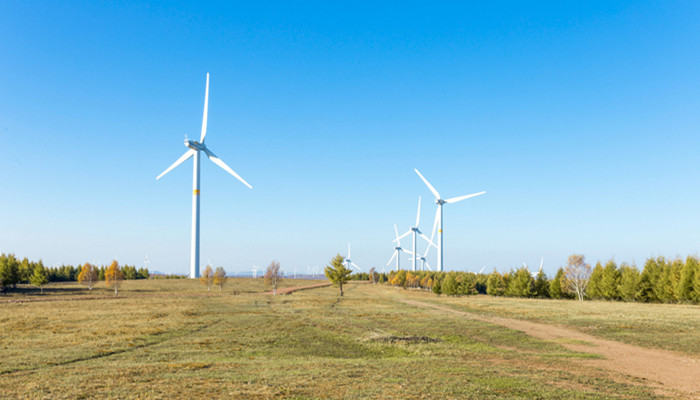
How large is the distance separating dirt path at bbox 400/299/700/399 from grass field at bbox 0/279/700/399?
48.7 inches

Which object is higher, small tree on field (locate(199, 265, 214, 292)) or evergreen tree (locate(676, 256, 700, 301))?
evergreen tree (locate(676, 256, 700, 301))

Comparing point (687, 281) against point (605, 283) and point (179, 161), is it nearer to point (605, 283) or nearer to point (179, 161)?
point (605, 283)

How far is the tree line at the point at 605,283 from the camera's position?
82438 mm

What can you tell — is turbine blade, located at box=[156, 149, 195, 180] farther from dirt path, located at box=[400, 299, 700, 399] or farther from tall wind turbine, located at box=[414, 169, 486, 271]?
dirt path, located at box=[400, 299, 700, 399]

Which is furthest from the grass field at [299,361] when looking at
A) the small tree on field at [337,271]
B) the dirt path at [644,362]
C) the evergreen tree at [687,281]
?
the small tree on field at [337,271]

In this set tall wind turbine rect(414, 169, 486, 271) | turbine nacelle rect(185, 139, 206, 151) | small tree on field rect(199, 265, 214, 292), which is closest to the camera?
small tree on field rect(199, 265, 214, 292)

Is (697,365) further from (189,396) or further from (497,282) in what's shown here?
(497,282)

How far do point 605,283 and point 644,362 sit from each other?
82.7 m

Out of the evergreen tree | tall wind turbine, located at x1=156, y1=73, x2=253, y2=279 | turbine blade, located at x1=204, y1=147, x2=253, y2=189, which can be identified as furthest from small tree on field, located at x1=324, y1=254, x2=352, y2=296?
the evergreen tree

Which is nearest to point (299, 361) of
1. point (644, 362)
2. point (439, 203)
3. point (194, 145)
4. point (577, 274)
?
point (644, 362)

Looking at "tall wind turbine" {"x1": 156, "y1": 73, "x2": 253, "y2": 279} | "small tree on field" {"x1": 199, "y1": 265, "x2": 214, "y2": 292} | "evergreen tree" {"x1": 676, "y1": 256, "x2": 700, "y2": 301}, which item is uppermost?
"tall wind turbine" {"x1": 156, "y1": 73, "x2": 253, "y2": 279}

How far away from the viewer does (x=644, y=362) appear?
85.5 ft

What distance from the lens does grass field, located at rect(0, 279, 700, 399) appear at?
1795 centimetres

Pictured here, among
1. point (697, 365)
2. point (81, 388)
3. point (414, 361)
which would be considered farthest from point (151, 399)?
point (697, 365)
